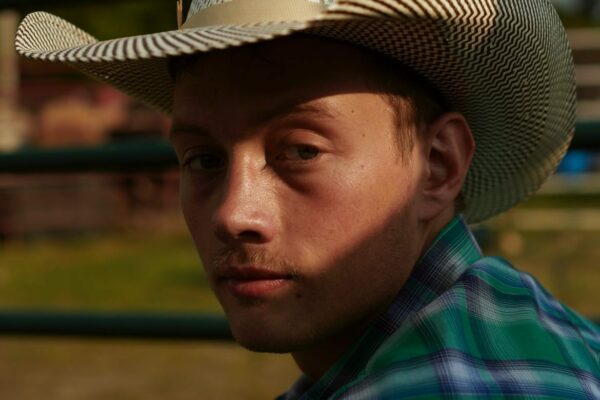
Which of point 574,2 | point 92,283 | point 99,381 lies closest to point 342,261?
point 99,381

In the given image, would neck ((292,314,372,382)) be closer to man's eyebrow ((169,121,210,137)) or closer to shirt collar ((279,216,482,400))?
shirt collar ((279,216,482,400))

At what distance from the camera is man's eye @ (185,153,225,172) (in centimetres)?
142

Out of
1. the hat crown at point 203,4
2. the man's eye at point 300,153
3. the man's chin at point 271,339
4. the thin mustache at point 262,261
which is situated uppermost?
the hat crown at point 203,4

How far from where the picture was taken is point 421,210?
1399 millimetres

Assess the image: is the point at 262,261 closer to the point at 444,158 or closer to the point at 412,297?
the point at 412,297

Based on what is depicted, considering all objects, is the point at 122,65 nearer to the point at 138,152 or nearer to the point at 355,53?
the point at 355,53

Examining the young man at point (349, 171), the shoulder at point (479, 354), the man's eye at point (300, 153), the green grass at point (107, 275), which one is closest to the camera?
the shoulder at point (479, 354)

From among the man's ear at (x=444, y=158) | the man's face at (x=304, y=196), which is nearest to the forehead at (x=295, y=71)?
the man's face at (x=304, y=196)

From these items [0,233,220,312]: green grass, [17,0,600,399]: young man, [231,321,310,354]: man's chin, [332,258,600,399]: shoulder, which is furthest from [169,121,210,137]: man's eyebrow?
[0,233,220,312]: green grass

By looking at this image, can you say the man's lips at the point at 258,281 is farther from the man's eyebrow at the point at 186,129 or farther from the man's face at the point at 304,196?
the man's eyebrow at the point at 186,129

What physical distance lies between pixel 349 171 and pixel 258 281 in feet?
0.60

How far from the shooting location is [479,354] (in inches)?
44.9

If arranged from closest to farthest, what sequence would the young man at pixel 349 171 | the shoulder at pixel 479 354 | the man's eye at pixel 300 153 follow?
the shoulder at pixel 479 354, the young man at pixel 349 171, the man's eye at pixel 300 153

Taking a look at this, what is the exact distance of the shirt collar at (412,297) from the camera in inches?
Result: 52.1
